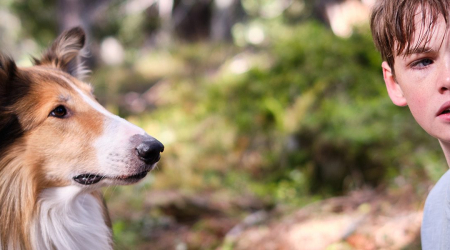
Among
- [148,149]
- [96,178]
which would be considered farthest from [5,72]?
[148,149]

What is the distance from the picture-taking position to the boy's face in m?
1.55

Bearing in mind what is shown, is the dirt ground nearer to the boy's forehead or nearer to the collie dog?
the collie dog

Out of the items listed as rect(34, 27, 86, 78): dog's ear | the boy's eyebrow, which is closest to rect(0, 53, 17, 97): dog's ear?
rect(34, 27, 86, 78): dog's ear

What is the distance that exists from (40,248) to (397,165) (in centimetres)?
479

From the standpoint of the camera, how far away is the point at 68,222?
2.61 metres

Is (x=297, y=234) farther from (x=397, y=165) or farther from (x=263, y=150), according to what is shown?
(x=263, y=150)

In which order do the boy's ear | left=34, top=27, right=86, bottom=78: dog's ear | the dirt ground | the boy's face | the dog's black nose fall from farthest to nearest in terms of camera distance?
the dirt ground → left=34, top=27, right=86, bottom=78: dog's ear → the dog's black nose → the boy's ear → the boy's face

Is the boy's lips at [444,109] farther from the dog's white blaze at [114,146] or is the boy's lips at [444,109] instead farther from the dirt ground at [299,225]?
the dirt ground at [299,225]

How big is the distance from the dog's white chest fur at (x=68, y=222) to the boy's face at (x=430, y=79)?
194 cm

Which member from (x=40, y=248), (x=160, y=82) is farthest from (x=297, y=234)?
(x=160, y=82)

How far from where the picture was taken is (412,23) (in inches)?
65.4

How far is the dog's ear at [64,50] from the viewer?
310 centimetres

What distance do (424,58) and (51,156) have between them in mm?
2072

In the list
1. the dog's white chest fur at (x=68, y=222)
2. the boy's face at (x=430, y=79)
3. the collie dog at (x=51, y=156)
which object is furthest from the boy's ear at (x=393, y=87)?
the dog's white chest fur at (x=68, y=222)
